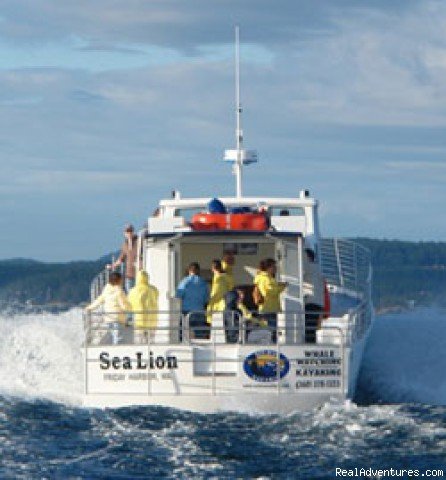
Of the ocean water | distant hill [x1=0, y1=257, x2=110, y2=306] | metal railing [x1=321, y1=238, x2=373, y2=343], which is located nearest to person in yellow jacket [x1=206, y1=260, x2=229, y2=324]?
the ocean water

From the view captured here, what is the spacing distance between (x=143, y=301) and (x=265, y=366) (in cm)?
190

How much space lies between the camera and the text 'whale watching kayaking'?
923 inches

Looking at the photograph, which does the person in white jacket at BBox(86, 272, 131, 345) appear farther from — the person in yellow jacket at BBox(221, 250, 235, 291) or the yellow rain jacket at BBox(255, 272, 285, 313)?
the yellow rain jacket at BBox(255, 272, 285, 313)

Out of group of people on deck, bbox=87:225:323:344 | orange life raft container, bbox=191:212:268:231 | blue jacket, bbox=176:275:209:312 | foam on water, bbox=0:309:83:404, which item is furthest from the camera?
orange life raft container, bbox=191:212:268:231

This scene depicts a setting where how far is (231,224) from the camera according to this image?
26562mm

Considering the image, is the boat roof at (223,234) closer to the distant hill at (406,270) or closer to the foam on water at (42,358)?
the foam on water at (42,358)

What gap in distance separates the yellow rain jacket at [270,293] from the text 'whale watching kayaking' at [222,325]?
13mm

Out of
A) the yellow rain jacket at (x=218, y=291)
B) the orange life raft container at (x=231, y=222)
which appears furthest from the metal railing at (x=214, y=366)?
the orange life raft container at (x=231, y=222)

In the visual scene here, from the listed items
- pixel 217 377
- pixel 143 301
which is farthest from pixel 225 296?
pixel 217 377

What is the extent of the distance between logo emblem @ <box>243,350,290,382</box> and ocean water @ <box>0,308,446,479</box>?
61 centimetres

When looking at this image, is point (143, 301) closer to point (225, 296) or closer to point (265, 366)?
point (225, 296)

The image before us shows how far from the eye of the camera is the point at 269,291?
80.2ft

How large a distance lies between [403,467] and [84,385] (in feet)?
18.5
